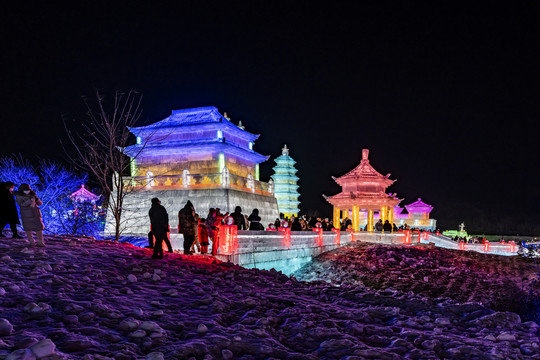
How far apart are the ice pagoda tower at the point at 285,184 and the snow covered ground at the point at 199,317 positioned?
41756 mm

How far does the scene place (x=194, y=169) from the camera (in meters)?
28.5

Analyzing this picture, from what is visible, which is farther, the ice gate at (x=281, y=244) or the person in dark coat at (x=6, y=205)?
the ice gate at (x=281, y=244)

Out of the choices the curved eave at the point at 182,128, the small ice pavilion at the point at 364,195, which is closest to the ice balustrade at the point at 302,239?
the small ice pavilion at the point at 364,195

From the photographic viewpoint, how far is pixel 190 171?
28547 mm

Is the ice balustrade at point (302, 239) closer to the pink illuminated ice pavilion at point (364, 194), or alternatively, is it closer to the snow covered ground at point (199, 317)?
the snow covered ground at point (199, 317)

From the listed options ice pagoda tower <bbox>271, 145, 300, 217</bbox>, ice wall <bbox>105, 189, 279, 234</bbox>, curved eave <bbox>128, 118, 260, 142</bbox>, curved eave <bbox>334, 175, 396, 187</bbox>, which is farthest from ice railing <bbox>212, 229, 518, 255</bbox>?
ice pagoda tower <bbox>271, 145, 300, 217</bbox>

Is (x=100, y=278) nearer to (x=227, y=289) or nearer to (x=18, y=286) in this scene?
(x=18, y=286)

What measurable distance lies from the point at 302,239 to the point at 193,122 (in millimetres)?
13296

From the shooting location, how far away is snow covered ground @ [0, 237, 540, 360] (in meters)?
4.61

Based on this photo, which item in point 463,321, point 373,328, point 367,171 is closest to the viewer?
point 373,328

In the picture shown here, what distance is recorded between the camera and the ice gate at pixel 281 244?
13.5 metres

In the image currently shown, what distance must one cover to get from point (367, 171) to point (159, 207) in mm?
30260

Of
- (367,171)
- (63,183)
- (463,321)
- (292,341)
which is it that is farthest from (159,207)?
(367,171)

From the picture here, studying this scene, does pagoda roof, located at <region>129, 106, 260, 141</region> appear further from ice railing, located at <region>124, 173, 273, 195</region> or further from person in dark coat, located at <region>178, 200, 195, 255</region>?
person in dark coat, located at <region>178, 200, 195, 255</region>
